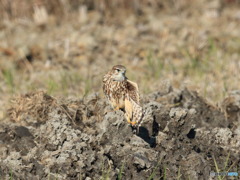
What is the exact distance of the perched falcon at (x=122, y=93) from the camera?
4.31 m

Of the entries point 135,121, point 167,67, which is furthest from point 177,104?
point 167,67

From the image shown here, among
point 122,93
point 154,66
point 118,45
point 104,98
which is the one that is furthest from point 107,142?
point 118,45

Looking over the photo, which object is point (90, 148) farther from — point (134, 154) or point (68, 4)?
point (68, 4)

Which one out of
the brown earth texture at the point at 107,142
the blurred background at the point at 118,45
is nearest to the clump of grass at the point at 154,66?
the blurred background at the point at 118,45

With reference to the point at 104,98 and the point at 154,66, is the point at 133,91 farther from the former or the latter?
the point at 154,66

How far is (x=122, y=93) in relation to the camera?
4363mm

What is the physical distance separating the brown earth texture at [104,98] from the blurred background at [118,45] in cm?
2

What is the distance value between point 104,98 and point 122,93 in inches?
26.9

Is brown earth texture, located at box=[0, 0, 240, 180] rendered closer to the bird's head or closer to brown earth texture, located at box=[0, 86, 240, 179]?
brown earth texture, located at box=[0, 86, 240, 179]

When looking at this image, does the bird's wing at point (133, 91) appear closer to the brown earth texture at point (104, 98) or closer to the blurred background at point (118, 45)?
the brown earth texture at point (104, 98)

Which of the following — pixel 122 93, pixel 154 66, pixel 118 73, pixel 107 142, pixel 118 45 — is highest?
pixel 118 45

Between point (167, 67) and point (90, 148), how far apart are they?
329cm

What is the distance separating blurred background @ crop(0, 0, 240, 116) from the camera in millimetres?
6488

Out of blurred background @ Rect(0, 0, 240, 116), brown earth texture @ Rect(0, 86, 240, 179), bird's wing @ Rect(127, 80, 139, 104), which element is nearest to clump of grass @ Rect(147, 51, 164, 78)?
blurred background @ Rect(0, 0, 240, 116)
